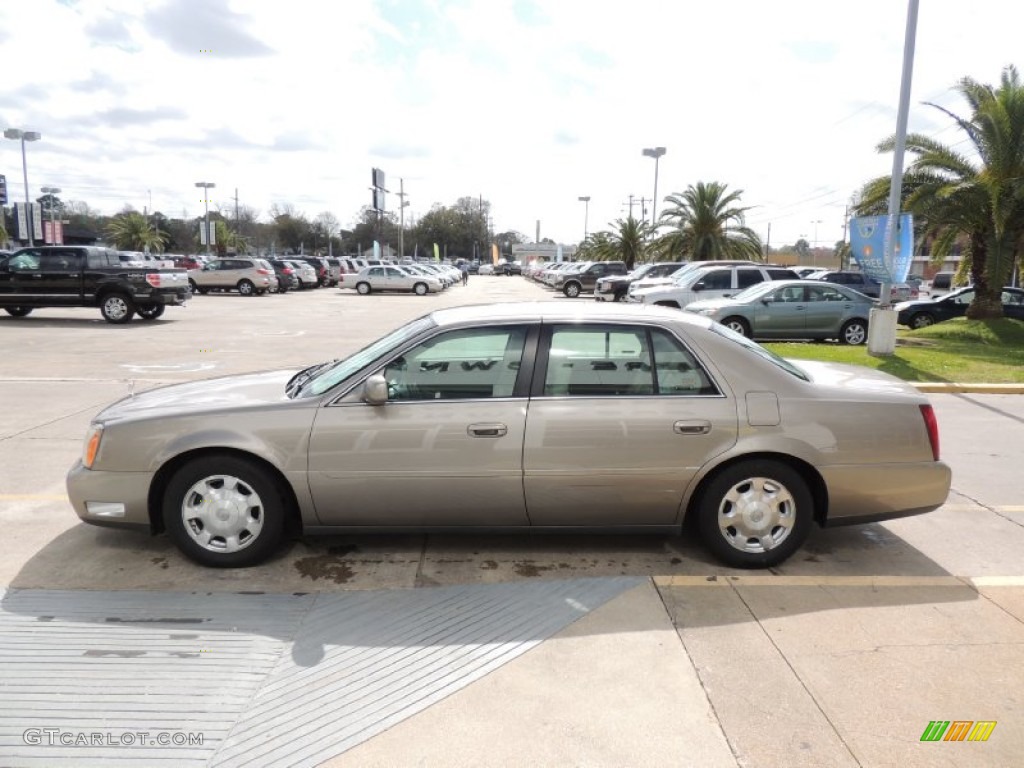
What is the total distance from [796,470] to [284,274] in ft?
124

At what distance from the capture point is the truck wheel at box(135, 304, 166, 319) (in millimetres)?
19672

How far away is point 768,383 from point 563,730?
90.9 inches

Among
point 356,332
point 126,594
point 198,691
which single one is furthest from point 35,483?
point 356,332

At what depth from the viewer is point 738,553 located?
426cm

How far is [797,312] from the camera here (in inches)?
640

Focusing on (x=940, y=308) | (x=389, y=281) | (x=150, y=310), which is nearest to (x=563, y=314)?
(x=150, y=310)

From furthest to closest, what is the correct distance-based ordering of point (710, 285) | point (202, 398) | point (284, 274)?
point (284, 274) → point (710, 285) → point (202, 398)

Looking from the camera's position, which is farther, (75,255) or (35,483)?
(75,255)

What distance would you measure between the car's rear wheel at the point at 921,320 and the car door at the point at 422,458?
21.3m

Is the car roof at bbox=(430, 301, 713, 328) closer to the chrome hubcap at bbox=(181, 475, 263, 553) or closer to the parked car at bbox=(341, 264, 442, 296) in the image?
the chrome hubcap at bbox=(181, 475, 263, 553)

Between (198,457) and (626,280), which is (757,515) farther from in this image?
(626,280)

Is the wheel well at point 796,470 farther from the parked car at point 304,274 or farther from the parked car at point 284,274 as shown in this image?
the parked car at point 304,274

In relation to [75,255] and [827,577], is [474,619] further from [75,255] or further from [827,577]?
[75,255]

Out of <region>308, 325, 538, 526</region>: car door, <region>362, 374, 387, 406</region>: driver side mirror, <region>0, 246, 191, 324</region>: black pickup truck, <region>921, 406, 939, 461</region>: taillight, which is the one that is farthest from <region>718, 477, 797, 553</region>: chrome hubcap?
<region>0, 246, 191, 324</region>: black pickup truck
